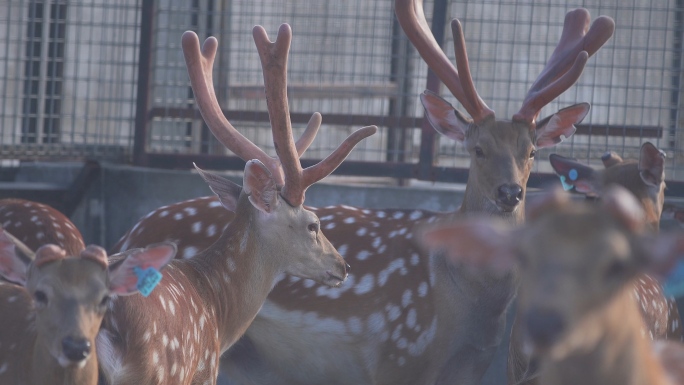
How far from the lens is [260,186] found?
15.8 ft

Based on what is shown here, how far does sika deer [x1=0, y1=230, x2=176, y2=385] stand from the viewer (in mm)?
3441

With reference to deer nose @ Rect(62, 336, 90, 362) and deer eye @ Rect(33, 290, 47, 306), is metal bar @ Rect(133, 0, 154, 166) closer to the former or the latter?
deer eye @ Rect(33, 290, 47, 306)

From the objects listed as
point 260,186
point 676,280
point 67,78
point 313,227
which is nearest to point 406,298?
point 313,227

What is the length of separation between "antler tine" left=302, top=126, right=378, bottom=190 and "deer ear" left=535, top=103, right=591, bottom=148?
3.13 ft

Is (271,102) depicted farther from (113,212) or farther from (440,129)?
(113,212)

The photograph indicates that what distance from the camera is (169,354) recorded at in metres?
3.92

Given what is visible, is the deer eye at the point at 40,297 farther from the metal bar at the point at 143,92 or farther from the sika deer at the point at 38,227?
the metal bar at the point at 143,92

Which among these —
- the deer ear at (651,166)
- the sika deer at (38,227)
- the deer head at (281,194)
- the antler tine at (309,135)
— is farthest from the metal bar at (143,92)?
the deer ear at (651,166)

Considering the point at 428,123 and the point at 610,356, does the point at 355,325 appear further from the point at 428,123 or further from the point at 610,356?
the point at 610,356

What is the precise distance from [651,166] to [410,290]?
4.93 feet

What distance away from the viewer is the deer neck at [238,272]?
4738 mm

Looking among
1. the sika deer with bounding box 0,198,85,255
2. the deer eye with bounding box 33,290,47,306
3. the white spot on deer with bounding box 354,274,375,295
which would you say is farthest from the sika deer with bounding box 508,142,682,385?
the sika deer with bounding box 0,198,85,255

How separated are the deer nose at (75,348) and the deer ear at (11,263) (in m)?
0.40

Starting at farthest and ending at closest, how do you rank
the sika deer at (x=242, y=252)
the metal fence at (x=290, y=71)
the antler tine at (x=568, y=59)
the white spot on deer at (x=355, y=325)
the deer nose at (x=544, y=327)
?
the metal fence at (x=290, y=71)
the white spot on deer at (x=355, y=325)
the antler tine at (x=568, y=59)
the sika deer at (x=242, y=252)
the deer nose at (x=544, y=327)
